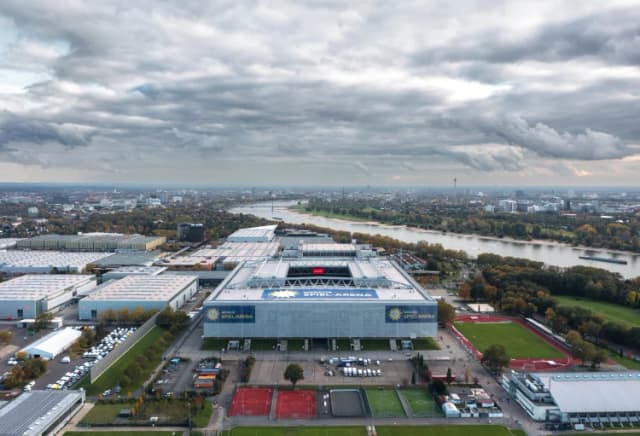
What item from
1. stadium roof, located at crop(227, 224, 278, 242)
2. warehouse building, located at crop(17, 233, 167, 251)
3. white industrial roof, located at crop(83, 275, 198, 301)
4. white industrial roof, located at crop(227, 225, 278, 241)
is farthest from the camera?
white industrial roof, located at crop(227, 225, 278, 241)

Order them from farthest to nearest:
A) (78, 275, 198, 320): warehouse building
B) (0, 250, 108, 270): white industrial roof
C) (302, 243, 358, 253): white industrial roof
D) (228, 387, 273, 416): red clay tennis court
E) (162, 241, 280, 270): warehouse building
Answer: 1. (162, 241, 280, 270): warehouse building
2. (0, 250, 108, 270): white industrial roof
3. (302, 243, 358, 253): white industrial roof
4. (78, 275, 198, 320): warehouse building
5. (228, 387, 273, 416): red clay tennis court

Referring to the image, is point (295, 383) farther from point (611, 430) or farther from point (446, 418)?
point (611, 430)

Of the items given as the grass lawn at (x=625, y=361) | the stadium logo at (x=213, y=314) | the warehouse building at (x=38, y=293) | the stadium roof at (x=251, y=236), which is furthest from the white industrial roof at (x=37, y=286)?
the grass lawn at (x=625, y=361)

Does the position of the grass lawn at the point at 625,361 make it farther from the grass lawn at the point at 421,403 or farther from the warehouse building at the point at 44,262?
the warehouse building at the point at 44,262

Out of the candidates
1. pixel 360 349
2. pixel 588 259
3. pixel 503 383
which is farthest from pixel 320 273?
pixel 588 259

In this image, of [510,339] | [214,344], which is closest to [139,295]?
[214,344]

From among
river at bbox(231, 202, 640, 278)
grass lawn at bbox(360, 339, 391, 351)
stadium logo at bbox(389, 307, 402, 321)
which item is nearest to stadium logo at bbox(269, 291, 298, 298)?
grass lawn at bbox(360, 339, 391, 351)

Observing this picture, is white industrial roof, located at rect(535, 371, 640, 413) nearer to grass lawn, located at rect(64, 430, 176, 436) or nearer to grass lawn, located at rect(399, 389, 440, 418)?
grass lawn, located at rect(399, 389, 440, 418)
